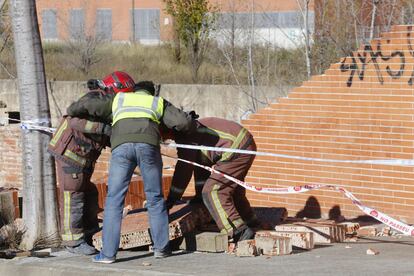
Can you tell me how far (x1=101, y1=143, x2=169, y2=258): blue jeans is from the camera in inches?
301

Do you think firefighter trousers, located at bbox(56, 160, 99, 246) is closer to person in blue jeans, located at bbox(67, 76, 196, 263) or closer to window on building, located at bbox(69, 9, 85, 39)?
person in blue jeans, located at bbox(67, 76, 196, 263)

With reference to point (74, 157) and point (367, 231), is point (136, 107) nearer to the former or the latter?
point (74, 157)

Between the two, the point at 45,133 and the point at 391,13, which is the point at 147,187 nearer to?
the point at 45,133

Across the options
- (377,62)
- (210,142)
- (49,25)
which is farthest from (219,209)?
(49,25)

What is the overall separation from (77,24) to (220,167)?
76.6ft

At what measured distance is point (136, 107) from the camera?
7656mm

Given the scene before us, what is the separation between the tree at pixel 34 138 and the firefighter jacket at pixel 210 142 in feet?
4.58

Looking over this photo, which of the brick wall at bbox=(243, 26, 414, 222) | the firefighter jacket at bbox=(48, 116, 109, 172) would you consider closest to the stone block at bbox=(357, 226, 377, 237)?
the brick wall at bbox=(243, 26, 414, 222)

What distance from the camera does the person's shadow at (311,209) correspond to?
1070 centimetres

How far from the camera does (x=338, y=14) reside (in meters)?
17.5

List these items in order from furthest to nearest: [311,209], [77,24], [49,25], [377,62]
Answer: [49,25] < [77,24] < [311,209] < [377,62]

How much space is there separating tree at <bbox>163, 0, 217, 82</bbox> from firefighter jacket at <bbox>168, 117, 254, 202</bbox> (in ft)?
53.6

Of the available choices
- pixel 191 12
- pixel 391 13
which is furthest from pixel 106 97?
pixel 191 12

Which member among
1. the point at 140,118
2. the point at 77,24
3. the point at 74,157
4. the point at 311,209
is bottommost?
the point at 311,209
